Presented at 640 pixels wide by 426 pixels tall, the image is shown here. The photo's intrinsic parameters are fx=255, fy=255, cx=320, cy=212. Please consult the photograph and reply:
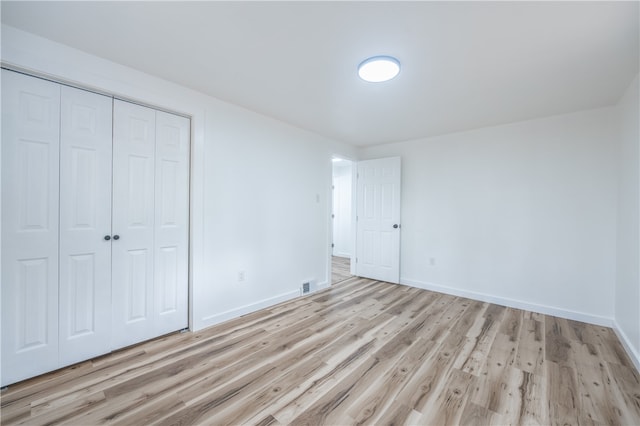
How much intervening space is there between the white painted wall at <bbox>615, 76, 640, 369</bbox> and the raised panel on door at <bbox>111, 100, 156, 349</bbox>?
163 inches

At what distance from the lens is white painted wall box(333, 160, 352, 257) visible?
269 inches

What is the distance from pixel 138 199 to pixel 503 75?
11.0 feet

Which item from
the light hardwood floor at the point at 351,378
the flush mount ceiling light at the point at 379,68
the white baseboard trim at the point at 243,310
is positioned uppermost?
the flush mount ceiling light at the point at 379,68

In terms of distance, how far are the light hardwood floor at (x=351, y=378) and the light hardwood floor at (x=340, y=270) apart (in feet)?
5.74

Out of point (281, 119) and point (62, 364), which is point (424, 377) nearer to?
point (62, 364)

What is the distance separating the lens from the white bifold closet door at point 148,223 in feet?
7.13

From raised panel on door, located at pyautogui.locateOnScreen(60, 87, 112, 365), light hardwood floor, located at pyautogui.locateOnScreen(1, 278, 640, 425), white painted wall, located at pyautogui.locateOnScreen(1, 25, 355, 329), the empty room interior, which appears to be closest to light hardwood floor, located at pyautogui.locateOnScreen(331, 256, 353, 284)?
white painted wall, located at pyautogui.locateOnScreen(1, 25, 355, 329)

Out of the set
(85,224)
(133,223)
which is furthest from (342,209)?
(85,224)

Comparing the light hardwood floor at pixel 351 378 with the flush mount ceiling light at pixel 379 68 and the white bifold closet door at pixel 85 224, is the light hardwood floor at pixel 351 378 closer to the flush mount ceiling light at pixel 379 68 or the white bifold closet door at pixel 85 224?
the white bifold closet door at pixel 85 224

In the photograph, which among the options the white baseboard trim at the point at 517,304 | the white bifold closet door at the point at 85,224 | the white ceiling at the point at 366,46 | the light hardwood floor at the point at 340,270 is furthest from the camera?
the light hardwood floor at the point at 340,270

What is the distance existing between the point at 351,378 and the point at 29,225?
254 cm

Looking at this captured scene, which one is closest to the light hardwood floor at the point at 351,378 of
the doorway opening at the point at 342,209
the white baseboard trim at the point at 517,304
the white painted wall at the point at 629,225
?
the white baseboard trim at the point at 517,304

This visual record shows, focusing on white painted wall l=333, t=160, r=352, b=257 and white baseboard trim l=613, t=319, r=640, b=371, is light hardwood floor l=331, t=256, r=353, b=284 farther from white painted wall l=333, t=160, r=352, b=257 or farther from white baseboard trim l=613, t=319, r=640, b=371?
white baseboard trim l=613, t=319, r=640, b=371

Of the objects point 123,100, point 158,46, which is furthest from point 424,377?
point 123,100
